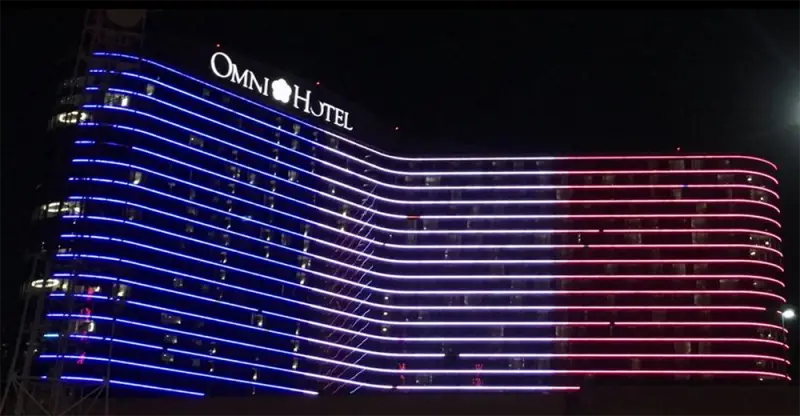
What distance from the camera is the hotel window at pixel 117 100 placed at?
85312 mm

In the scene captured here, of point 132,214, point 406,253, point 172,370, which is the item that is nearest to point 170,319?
point 172,370

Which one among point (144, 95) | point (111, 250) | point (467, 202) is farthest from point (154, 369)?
point (467, 202)

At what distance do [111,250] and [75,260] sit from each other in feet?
117

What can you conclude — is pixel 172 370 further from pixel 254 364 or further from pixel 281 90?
pixel 281 90

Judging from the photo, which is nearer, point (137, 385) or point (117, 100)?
point (137, 385)

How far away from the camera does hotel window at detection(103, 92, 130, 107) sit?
8531cm

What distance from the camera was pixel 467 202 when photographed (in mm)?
107812

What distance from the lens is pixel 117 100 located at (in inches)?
3374

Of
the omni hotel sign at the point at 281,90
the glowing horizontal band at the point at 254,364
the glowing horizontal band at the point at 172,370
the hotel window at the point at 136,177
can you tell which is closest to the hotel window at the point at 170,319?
the glowing horizontal band at the point at 254,364

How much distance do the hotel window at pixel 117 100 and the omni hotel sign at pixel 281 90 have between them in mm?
11438

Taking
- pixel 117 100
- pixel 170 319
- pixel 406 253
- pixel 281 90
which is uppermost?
pixel 281 90

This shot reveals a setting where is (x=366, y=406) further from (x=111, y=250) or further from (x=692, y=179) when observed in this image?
(x=692, y=179)

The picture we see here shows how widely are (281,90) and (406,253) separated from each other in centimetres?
2446

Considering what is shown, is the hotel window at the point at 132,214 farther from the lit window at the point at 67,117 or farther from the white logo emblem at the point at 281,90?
the white logo emblem at the point at 281,90
